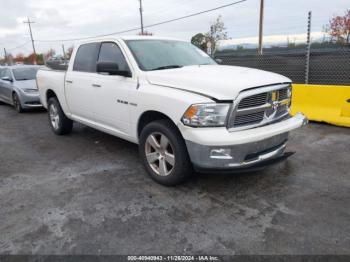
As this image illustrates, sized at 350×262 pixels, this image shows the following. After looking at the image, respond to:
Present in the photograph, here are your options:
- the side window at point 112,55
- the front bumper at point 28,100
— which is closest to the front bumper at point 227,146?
the side window at point 112,55

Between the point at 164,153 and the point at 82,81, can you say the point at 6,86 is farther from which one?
the point at 164,153

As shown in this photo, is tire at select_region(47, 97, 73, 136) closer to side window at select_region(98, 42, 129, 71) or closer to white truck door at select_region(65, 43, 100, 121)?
Answer: white truck door at select_region(65, 43, 100, 121)

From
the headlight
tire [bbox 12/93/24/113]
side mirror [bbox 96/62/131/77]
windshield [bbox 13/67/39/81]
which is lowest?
tire [bbox 12/93/24/113]

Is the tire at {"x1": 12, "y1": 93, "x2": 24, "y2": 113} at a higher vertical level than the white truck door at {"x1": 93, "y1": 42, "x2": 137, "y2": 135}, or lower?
lower

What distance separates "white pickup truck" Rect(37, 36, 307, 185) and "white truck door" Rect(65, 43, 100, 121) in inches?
0.9

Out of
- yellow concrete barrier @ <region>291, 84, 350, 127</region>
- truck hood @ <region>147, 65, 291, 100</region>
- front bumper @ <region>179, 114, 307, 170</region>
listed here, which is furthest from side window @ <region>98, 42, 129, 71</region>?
yellow concrete barrier @ <region>291, 84, 350, 127</region>

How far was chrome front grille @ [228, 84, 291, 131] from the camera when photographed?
3.31 m

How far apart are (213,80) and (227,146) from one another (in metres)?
0.77

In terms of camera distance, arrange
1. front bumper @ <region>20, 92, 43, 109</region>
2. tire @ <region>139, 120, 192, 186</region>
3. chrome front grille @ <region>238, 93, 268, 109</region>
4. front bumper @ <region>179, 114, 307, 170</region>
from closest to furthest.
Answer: front bumper @ <region>179, 114, 307, 170</region>
chrome front grille @ <region>238, 93, 268, 109</region>
tire @ <region>139, 120, 192, 186</region>
front bumper @ <region>20, 92, 43, 109</region>

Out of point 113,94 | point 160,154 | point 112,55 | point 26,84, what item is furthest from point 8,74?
point 160,154

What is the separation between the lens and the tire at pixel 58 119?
6242mm

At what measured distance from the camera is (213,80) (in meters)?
3.45

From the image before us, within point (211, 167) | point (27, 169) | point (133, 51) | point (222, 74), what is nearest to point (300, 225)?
point (211, 167)

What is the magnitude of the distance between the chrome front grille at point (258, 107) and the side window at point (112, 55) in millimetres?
1755
